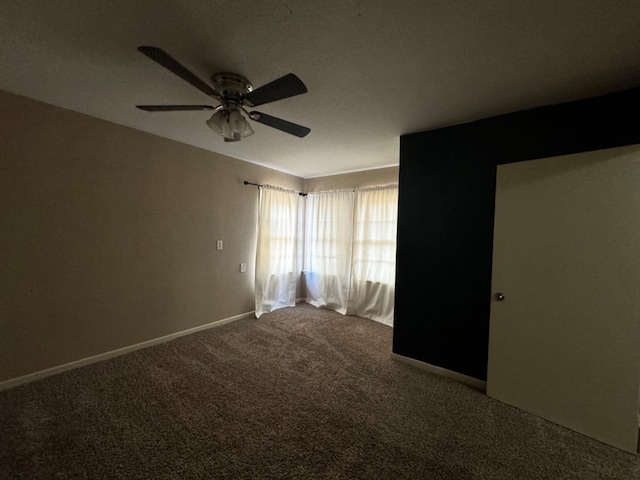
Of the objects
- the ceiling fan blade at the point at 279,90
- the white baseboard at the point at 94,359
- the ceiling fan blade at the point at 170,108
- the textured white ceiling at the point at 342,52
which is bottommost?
the white baseboard at the point at 94,359

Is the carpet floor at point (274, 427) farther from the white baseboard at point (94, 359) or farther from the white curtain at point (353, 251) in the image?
the white curtain at point (353, 251)

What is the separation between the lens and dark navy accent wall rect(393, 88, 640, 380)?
6.13 ft

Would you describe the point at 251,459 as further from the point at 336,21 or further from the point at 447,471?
the point at 336,21

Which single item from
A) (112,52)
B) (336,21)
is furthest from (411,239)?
(112,52)

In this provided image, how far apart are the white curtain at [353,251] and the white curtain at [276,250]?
0.36 metres

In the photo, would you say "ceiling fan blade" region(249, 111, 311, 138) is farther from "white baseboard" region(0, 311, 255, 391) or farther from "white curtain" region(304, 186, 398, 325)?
"white baseboard" region(0, 311, 255, 391)

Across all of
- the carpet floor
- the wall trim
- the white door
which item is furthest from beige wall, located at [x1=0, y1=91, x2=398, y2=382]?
the white door

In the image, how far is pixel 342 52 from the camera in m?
1.44

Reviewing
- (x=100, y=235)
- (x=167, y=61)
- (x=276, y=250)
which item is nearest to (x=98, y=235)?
(x=100, y=235)

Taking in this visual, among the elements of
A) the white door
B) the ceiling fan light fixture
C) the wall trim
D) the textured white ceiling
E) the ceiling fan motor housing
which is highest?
the textured white ceiling

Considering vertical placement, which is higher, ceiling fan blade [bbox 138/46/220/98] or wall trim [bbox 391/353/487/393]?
ceiling fan blade [bbox 138/46/220/98]

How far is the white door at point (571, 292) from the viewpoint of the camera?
1.61 meters

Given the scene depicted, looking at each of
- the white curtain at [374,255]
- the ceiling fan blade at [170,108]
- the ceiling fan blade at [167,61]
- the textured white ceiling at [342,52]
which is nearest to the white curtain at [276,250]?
the white curtain at [374,255]

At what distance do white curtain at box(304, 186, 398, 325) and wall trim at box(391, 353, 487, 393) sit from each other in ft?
3.48
